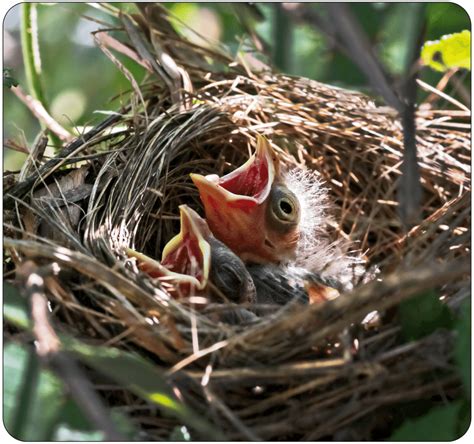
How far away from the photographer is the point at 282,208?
72.2 inches

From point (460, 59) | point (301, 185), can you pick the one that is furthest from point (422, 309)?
point (301, 185)

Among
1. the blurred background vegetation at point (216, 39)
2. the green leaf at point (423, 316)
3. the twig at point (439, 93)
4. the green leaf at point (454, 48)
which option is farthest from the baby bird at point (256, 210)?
the green leaf at point (423, 316)

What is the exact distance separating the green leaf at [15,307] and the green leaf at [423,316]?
0.57 m

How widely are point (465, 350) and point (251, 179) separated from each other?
0.96 meters

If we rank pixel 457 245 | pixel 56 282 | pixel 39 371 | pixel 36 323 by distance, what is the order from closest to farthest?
pixel 36 323 → pixel 39 371 → pixel 56 282 → pixel 457 245

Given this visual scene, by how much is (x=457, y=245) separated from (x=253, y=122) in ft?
2.55

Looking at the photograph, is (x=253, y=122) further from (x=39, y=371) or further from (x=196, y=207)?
(x=39, y=371)

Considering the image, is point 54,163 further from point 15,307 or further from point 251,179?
point 15,307

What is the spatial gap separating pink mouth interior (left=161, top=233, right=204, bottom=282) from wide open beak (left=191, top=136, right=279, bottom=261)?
0.43 ft

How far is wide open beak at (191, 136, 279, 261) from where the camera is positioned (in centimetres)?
174

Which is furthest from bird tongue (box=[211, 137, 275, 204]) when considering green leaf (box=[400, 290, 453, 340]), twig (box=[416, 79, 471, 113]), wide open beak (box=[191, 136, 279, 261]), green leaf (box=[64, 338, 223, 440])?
green leaf (box=[64, 338, 223, 440])

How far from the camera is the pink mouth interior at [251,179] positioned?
1.82 m

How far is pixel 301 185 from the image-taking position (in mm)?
1941

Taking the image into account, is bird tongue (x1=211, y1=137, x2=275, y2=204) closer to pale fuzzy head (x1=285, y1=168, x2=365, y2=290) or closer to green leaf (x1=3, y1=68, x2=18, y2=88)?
pale fuzzy head (x1=285, y1=168, x2=365, y2=290)
